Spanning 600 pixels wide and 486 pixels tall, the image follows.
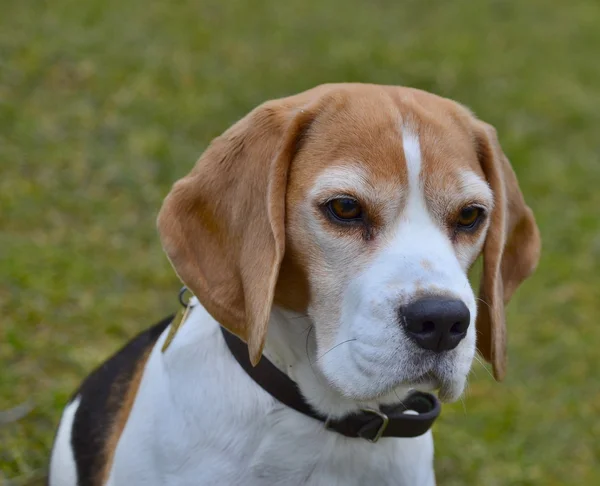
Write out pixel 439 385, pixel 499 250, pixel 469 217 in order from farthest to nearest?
pixel 499 250 < pixel 469 217 < pixel 439 385

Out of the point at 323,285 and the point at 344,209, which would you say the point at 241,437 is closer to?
the point at 323,285

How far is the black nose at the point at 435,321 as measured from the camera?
8.98ft

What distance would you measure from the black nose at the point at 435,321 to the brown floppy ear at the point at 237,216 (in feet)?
1.56

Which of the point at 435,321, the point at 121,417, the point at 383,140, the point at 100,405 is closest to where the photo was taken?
the point at 435,321

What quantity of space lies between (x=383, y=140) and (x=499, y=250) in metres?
0.63

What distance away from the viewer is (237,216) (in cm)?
313

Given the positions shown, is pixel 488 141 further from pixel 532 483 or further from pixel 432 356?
pixel 532 483

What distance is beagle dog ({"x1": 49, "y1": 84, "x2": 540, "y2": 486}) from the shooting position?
9.48 feet

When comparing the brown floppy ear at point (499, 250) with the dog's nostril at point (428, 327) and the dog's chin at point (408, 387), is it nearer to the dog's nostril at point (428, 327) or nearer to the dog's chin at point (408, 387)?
the dog's chin at point (408, 387)

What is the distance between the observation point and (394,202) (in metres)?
2.99

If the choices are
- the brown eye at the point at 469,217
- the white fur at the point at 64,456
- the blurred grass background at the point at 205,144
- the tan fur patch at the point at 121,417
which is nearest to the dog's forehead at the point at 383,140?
Answer: the brown eye at the point at 469,217

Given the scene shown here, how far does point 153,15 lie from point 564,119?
463 centimetres

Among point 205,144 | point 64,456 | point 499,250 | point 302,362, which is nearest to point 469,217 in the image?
point 499,250

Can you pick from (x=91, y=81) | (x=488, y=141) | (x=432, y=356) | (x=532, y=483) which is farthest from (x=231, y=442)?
(x=91, y=81)
